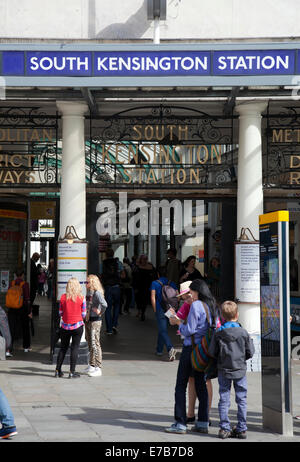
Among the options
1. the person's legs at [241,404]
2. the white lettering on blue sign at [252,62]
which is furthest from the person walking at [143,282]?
the person's legs at [241,404]

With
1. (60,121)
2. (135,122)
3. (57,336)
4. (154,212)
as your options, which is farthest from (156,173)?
(154,212)

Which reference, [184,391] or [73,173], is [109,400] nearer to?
[184,391]

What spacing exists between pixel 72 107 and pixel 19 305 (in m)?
3.98

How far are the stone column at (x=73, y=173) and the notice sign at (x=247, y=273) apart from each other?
2676mm

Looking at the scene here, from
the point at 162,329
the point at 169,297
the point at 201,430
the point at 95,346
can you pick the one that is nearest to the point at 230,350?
the point at 201,430

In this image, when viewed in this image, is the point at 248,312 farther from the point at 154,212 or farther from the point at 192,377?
the point at 154,212

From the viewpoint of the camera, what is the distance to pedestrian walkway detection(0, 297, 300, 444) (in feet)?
26.2

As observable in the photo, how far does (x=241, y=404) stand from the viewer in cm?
799

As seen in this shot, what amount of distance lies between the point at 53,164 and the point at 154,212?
601 inches

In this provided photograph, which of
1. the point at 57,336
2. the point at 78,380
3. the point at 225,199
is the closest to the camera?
the point at 78,380

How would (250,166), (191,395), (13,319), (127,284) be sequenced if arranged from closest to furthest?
(191,395) < (250,166) < (13,319) < (127,284)

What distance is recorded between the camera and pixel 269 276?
8391 mm

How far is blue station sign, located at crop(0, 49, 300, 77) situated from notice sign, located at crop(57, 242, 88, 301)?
119 inches

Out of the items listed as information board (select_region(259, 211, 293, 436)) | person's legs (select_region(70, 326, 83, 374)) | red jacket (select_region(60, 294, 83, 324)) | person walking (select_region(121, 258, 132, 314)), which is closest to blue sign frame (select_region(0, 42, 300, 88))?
red jacket (select_region(60, 294, 83, 324))
